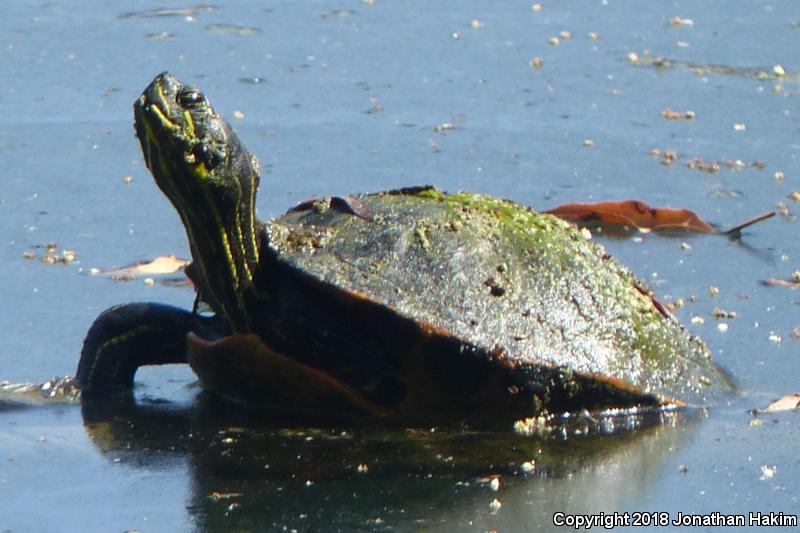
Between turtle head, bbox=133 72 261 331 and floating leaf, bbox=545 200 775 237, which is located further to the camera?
floating leaf, bbox=545 200 775 237

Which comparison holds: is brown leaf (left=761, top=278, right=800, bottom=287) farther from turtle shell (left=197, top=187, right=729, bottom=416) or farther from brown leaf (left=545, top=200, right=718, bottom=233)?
turtle shell (left=197, top=187, right=729, bottom=416)

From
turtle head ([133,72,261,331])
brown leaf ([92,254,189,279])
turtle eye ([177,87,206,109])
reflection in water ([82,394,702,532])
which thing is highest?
turtle eye ([177,87,206,109])

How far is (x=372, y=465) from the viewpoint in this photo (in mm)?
3523

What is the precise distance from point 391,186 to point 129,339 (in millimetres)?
1871

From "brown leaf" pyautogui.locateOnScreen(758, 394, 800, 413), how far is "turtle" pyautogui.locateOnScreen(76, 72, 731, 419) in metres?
0.17

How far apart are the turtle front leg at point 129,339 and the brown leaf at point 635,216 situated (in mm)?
1865

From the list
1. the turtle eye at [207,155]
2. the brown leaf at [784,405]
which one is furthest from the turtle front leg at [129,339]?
the brown leaf at [784,405]

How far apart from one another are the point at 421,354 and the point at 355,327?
0.20m

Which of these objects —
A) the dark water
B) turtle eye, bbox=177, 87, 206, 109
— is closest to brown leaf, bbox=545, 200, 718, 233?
the dark water

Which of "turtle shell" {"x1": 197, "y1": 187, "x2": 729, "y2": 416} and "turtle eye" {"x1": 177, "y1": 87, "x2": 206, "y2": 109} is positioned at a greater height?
"turtle eye" {"x1": 177, "y1": 87, "x2": 206, "y2": 109}

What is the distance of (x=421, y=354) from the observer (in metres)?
3.75

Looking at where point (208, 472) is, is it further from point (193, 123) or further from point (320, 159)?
point (320, 159)

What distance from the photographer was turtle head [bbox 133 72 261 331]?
154 inches

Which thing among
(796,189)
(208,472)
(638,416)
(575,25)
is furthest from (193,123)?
(575,25)
